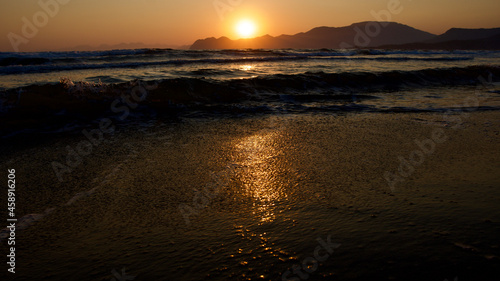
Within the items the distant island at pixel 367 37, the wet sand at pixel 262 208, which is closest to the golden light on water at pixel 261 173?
the wet sand at pixel 262 208

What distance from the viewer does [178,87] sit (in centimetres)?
921

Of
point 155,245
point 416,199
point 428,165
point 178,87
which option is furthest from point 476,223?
point 178,87

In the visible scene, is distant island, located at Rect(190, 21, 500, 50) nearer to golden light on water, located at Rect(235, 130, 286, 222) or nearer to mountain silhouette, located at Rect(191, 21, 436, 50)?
mountain silhouette, located at Rect(191, 21, 436, 50)

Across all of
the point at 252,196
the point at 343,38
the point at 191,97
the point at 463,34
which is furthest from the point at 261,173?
the point at 343,38

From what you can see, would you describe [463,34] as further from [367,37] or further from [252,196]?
[252,196]

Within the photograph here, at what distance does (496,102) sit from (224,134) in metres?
6.83

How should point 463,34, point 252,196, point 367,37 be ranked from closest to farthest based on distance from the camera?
point 252,196
point 367,37
point 463,34

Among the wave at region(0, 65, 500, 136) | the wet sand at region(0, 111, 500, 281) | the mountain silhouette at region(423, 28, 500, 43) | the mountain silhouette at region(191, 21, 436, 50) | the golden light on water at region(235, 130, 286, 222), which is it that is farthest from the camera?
the mountain silhouette at region(191, 21, 436, 50)

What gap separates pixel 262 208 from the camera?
2561mm

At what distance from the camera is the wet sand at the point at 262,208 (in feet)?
6.10

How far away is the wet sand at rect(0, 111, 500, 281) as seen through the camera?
1.86 metres

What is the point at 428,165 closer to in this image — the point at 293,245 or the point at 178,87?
the point at 293,245

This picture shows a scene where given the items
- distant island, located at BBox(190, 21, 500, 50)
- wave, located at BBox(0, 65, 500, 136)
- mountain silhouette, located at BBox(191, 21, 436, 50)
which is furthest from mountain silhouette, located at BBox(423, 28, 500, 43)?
wave, located at BBox(0, 65, 500, 136)

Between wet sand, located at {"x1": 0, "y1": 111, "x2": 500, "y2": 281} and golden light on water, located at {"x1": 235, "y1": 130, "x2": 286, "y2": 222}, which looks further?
golden light on water, located at {"x1": 235, "y1": 130, "x2": 286, "y2": 222}
